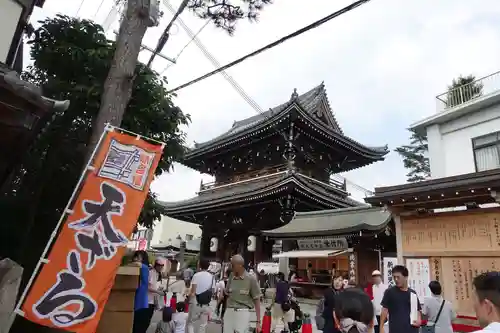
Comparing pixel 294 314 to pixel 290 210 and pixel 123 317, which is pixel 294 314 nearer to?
pixel 123 317

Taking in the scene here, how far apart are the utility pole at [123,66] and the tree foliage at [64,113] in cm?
196

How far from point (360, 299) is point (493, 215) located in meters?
6.82

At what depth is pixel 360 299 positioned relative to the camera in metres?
2.29

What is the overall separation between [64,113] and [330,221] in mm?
12901

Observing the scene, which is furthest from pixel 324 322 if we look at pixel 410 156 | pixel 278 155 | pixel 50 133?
pixel 410 156

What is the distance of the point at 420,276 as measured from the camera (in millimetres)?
8461

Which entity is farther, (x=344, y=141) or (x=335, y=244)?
(x=344, y=141)

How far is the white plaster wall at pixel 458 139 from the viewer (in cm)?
1462

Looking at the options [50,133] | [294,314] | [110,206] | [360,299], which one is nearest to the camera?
[360,299]

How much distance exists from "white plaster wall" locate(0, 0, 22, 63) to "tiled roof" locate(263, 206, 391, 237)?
12.1m

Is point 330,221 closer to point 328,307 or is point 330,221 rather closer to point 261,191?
point 261,191

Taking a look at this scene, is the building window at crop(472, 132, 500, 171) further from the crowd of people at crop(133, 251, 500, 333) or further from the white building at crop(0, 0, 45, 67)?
the white building at crop(0, 0, 45, 67)

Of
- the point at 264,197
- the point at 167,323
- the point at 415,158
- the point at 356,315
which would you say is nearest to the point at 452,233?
the point at 167,323

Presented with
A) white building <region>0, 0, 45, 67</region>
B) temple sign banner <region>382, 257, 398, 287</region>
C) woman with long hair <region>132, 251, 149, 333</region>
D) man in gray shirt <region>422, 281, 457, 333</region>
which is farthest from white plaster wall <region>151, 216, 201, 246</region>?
man in gray shirt <region>422, 281, 457, 333</region>
